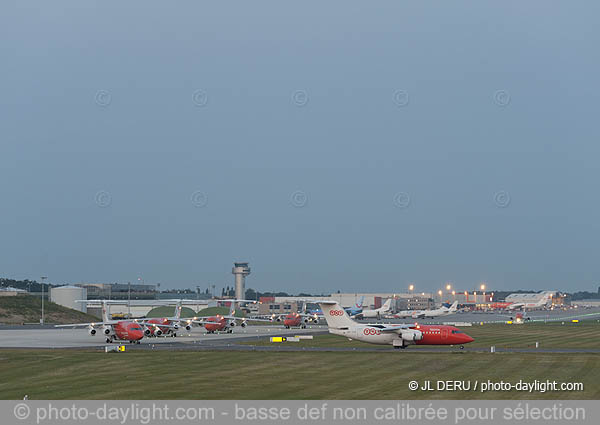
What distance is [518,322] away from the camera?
18562 centimetres

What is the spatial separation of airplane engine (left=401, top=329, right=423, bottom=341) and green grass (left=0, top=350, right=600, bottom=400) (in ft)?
12.0

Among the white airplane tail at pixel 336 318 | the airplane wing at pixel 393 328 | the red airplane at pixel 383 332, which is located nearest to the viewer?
the airplane wing at pixel 393 328

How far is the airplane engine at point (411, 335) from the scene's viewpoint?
290ft

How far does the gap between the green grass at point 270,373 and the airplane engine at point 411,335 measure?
144 inches

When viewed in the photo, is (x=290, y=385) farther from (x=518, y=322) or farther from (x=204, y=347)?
(x=518, y=322)

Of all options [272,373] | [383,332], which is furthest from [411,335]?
[272,373]

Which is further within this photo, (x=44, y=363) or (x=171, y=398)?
(x=44, y=363)

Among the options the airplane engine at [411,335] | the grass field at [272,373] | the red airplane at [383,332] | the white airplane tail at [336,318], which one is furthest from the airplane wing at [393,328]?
the white airplane tail at [336,318]

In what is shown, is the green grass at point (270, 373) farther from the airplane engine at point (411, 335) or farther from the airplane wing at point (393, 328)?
the airplane wing at point (393, 328)

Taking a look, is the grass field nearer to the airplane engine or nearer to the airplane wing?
the airplane engine

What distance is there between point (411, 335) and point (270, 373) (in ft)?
100.0
